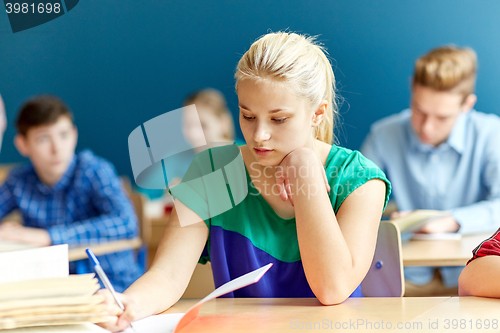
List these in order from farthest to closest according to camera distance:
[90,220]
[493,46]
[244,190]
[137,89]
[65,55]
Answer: [137,89], [65,55], [493,46], [90,220], [244,190]

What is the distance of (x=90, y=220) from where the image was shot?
1860 millimetres

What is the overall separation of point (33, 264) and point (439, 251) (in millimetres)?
1202

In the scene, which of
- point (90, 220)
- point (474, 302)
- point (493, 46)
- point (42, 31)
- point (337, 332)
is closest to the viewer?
point (337, 332)

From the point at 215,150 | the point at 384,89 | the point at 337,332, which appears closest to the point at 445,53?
the point at 384,89

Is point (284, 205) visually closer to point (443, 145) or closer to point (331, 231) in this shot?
point (331, 231)

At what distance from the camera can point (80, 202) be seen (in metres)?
1.97

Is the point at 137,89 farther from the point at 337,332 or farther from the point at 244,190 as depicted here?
the point at 337,332

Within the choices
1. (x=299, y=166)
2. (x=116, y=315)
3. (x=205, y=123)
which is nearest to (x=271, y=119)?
(x=299, y=166)

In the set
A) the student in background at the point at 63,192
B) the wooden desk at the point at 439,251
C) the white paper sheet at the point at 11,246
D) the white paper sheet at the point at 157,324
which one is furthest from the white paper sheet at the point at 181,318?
the student in background at the point at 63,192

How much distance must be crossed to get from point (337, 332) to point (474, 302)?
0.89 feet

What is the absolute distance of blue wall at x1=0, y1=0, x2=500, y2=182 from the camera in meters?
2.35

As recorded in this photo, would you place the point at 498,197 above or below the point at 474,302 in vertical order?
below

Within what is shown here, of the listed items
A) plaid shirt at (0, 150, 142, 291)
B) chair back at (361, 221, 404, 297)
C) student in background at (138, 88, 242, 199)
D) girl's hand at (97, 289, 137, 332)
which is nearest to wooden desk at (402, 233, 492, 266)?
chair back at (361, 221, 404, 297)

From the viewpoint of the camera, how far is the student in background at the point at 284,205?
2.65 feet
